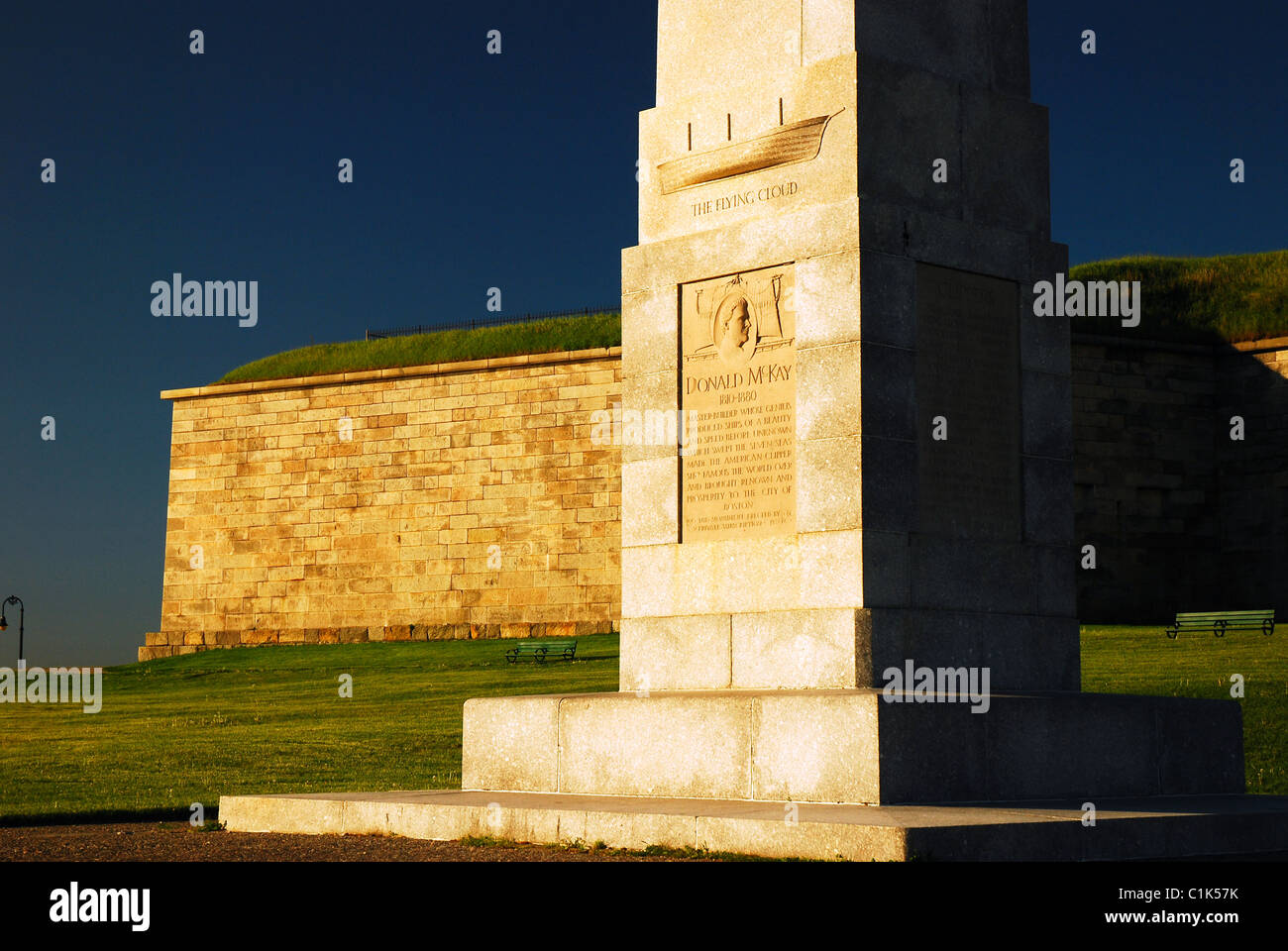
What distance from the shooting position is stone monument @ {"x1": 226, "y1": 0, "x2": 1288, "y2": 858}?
852 centimetres

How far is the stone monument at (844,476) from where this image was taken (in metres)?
8.52

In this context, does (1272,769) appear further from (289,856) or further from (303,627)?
(303,627)

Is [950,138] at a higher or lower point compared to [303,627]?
higher

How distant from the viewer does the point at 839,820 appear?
23.2 ft

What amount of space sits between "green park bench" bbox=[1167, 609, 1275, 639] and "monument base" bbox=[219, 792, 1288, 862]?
1736 cm

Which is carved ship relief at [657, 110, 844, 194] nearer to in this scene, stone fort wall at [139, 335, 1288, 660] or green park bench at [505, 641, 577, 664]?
green park bench at [505, 641, 577, 664]

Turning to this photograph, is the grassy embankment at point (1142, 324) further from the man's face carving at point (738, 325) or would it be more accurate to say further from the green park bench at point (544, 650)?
the man's face carving at point (738, 325)

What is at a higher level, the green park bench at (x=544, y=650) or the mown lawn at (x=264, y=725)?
the green park bench at (x=544, y=650)

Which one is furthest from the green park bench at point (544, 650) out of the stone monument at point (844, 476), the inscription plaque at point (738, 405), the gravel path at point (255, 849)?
the inscription plaque at point (738, 405)

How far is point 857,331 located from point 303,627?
29.8 m

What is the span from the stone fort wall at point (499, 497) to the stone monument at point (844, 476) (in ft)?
74.6

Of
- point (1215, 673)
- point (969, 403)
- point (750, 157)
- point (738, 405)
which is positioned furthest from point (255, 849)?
point (1215, 673)

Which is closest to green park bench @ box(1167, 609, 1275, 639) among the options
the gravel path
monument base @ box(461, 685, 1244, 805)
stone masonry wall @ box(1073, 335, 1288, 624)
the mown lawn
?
stone masonry wall @ box(1073, 335, 1288, 624)

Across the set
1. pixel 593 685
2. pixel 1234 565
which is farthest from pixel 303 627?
pixel 1234 565
